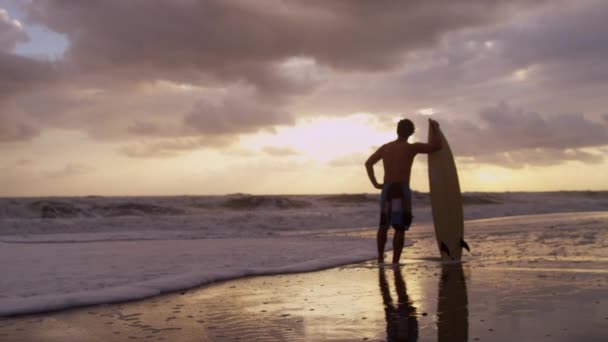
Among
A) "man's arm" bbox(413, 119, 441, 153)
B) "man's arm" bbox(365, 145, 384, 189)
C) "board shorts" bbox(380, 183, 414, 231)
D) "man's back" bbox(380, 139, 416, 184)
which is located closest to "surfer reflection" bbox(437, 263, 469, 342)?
"board shorts" bbox(380, 183, 414, 231)

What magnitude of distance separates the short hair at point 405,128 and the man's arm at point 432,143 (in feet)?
0.62

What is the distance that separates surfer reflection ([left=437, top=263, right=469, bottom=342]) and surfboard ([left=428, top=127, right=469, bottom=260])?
1531 mm

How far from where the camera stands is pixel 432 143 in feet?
23.5

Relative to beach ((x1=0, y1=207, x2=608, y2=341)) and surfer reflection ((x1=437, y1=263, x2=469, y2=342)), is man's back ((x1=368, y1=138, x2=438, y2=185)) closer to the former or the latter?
beach ((x1=0, y1=207, x2=608, y2=341))

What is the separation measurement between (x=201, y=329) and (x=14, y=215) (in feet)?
78.4

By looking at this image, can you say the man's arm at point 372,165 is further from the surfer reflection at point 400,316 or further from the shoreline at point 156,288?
the surfer reflection at point 400,316

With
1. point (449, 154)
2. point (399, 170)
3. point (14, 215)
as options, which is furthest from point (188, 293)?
point (14, 215)

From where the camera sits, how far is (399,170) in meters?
6.80

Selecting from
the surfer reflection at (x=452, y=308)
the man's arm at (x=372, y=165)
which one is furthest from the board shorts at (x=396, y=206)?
the surfer reflection at (x=452, y=308)

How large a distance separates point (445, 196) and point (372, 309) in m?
3.85

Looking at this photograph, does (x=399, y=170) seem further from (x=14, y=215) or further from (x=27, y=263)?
(x=14, y=215)

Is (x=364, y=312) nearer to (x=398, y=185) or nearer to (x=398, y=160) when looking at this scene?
(x=398, y=185)

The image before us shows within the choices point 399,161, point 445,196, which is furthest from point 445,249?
point 399,161

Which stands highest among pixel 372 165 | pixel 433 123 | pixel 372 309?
pixel 433 123
